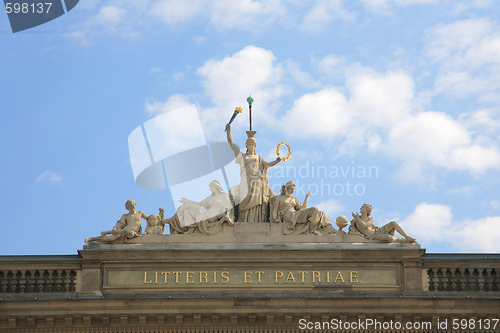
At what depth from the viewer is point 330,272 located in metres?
36.0

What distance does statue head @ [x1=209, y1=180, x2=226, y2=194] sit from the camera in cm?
→ 3750

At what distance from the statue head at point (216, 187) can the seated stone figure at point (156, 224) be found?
5.83ft

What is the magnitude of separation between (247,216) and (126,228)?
3790 millimetres

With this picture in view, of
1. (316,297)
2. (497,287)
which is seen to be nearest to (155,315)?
(316,297)

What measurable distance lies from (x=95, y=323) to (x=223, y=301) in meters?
3.81

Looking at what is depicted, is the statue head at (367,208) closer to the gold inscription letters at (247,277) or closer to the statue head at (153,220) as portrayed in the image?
the gold inscription letters at (247,277)

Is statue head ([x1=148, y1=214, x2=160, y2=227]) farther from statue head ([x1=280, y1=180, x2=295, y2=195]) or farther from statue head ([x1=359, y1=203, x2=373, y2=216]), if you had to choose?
statue head ([x1=359, y1=203, x2=373, y2=216])

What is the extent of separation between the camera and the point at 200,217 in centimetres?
3666

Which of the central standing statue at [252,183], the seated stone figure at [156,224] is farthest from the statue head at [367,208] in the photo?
the seated stone figure at [156,224]

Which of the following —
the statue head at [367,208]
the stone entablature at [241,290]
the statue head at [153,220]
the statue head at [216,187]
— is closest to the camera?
the stone entablature at [241,290]

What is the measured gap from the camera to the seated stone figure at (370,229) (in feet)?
119

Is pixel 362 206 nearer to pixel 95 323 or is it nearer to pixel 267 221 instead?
pixel 267 221

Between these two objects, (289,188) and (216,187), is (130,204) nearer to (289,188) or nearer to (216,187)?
(216,187)

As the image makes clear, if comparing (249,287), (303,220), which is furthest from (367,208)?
(249,287)
